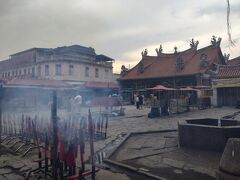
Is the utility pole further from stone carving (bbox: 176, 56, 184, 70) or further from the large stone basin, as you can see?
stone carving (bbox: 176, 56, 184, 70)

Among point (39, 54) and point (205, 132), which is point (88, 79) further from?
point (205, 132)

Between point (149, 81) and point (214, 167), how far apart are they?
3051cm

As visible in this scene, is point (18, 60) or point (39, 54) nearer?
point (39, 54)

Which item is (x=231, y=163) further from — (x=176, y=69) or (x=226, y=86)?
(x=176, y=69)

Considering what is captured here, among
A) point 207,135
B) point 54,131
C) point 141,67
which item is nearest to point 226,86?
point 141,67

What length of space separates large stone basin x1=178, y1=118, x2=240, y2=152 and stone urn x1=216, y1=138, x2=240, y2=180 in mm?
4016

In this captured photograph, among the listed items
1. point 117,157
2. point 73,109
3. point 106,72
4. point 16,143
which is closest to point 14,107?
point 73,109

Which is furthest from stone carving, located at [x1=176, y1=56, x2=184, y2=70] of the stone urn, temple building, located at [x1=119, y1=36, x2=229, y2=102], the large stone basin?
the stone urn

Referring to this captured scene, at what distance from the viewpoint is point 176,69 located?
34.2m

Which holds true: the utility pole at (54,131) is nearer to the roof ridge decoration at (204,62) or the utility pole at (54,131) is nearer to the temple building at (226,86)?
the temple building at (226,86)

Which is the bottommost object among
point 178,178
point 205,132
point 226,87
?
point 178,178

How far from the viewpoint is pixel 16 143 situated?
942cm

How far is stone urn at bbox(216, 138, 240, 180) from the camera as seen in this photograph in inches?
142

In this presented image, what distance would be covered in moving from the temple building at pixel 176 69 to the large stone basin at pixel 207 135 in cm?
2040
